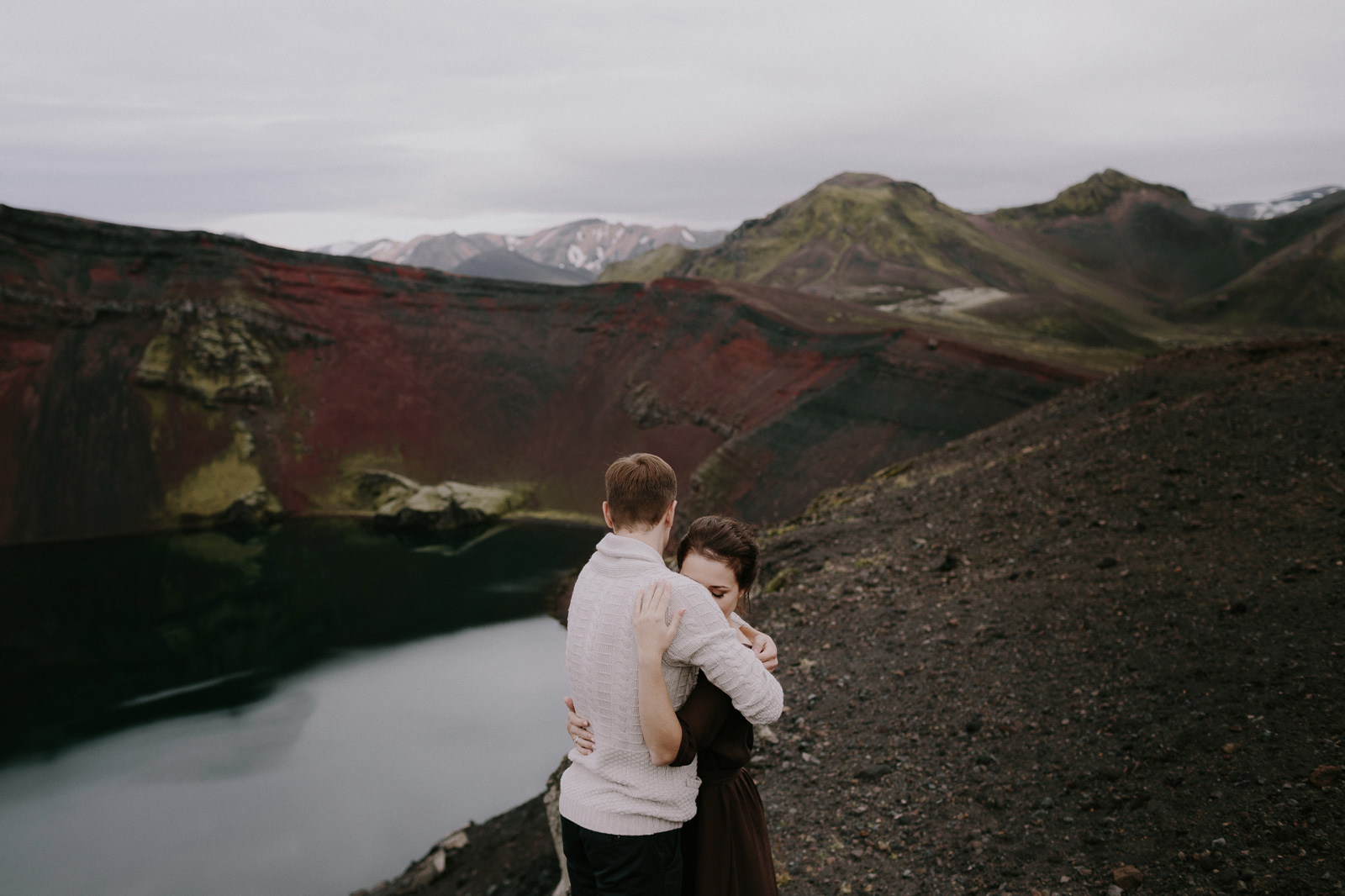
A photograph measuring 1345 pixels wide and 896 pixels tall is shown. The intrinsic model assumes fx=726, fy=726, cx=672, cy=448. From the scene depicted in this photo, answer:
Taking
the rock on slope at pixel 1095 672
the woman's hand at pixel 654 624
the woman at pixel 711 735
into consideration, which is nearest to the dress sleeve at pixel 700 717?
the woman at pixel 711 735

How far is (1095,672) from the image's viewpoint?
6543mm

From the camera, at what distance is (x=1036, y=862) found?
489cm

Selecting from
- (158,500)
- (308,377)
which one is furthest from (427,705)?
(308,377)

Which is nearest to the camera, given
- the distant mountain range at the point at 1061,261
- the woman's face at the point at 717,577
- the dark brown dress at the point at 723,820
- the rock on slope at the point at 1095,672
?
the dark brown dress at the point at 723,820

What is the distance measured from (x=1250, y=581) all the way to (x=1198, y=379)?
804cm

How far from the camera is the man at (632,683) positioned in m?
2.48

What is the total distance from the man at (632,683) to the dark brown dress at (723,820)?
0.08 m

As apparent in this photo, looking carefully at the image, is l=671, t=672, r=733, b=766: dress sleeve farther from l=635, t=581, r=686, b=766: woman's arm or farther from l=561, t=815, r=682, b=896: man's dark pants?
A: l=561, t=815, r=682, b=896: man's dark pants

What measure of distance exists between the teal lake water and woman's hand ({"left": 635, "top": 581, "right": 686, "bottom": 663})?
13023 millimetres

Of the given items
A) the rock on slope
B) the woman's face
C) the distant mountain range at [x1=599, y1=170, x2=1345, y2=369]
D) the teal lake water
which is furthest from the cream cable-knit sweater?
the distant mountain range at [x1=599, y1=170, x2=1345, y2=369]

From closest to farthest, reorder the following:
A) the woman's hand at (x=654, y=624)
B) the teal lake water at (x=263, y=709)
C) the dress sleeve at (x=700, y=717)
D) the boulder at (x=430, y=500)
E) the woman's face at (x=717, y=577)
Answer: the woman's hand at (x=654, y=624) < the dress sleeve at (x=700, y=717) < the woman's face at (x=717, y=577) < the teal lake water at (x=263, y=709) < the boulder at (x=430, y=500)

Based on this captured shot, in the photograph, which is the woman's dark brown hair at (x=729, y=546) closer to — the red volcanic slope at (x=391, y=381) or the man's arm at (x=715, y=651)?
the man's arm at (x=715, y=651)

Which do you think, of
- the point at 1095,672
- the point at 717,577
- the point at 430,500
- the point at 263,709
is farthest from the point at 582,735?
the point at 430,500

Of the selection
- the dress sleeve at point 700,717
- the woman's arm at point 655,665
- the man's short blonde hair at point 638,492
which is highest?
the man's short blonde hair at point 638,492
